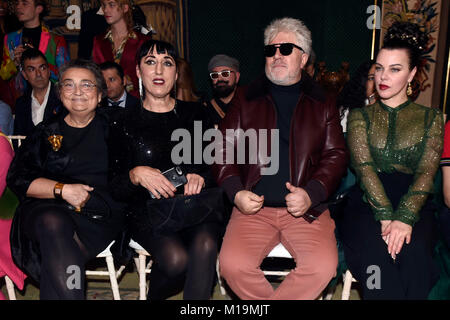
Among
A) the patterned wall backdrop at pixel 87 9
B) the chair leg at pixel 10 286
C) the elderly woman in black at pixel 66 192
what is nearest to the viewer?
the elderly woman in black at pixel 66 192

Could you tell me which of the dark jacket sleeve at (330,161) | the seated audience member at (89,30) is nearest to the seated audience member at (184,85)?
the seated audience member at (89,30)

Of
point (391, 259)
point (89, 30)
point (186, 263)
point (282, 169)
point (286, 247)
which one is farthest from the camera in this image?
point (89, 30)

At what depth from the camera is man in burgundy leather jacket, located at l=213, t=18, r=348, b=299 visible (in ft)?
7.57

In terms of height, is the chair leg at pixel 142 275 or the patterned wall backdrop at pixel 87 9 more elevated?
the patterned wall backdrop at pixel 87 9

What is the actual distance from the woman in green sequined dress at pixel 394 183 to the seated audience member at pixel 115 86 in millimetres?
2304

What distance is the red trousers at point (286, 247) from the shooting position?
2.25 m

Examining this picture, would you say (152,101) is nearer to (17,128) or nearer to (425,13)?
(17,128)

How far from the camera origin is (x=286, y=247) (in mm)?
2430

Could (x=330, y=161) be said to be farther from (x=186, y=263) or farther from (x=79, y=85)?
(x=79, y=85)

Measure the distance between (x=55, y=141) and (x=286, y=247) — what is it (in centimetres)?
155

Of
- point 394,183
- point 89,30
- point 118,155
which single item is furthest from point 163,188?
point 89,30

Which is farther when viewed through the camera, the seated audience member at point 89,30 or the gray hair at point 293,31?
the seated audience member at point 89,30

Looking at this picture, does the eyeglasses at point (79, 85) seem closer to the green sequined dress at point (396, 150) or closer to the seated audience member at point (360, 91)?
the green sequined dress at point (396, 150)

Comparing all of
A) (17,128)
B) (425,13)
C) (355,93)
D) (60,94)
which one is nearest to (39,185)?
(60,94)
